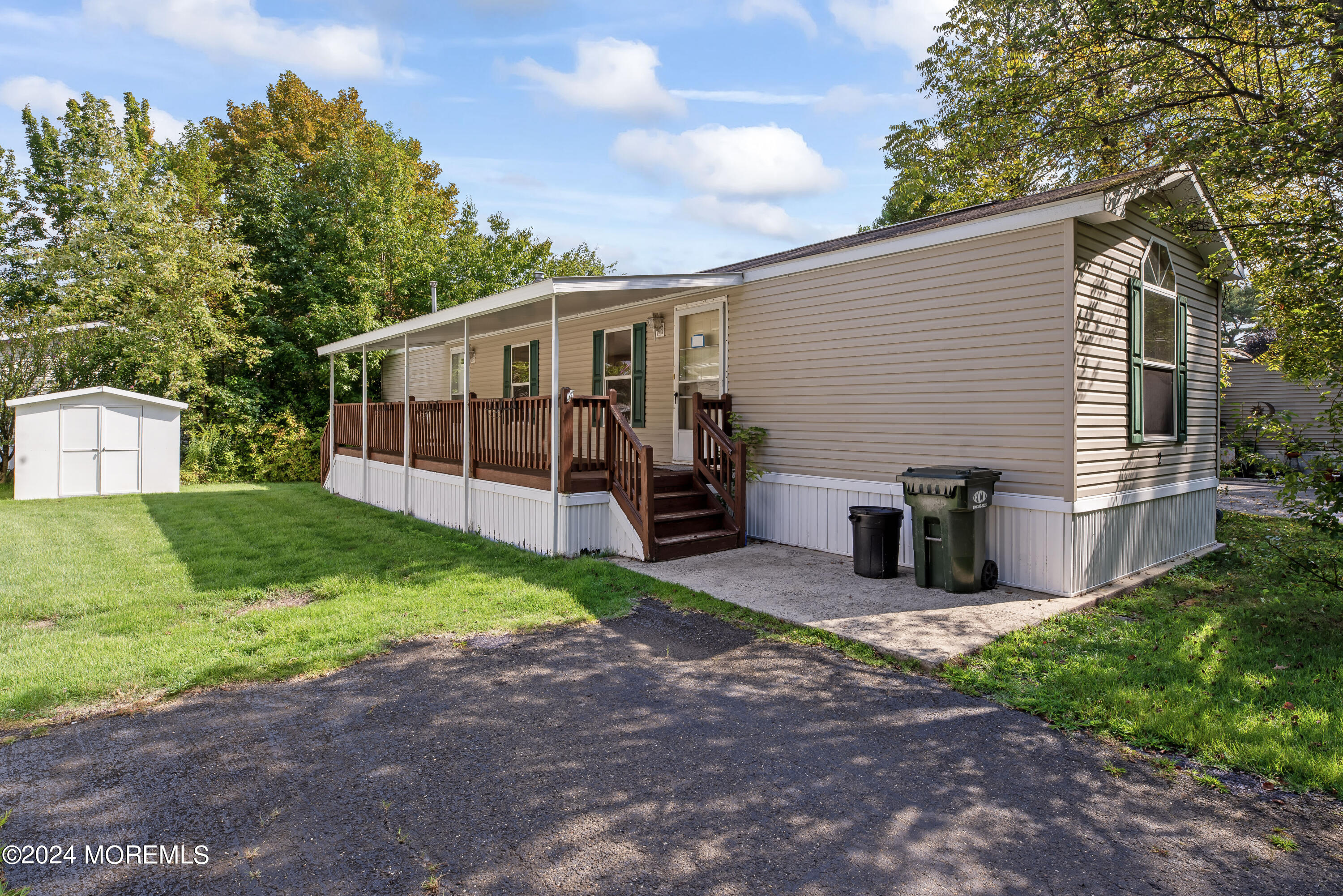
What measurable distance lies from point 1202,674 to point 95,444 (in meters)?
15.8

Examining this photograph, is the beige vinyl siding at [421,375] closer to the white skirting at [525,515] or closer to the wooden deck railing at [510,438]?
the wooden deck railing at [510,438]

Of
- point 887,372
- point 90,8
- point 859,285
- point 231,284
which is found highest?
point 90,8

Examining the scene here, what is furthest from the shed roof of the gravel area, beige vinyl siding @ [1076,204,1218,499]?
beige vinyl siding @ [1076,204,1218,499]

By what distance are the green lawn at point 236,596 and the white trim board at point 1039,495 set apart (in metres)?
2.39

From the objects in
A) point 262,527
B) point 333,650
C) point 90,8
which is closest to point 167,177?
point 90,8

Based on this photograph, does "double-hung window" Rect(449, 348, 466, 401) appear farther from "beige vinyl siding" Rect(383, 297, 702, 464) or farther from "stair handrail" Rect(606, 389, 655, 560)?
"stair handrail" Rect(606, 389, 655, 560)

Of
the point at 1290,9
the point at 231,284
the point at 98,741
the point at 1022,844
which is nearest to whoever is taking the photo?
the point at 1022,844

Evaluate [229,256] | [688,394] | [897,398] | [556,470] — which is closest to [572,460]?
[556,470]

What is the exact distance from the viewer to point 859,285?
7.10 meters

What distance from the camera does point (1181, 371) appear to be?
7371mm

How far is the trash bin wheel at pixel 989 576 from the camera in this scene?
593 cm

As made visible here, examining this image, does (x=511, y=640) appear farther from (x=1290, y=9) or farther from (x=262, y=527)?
(x=1290, y=9)

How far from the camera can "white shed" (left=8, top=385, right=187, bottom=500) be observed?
463 inches

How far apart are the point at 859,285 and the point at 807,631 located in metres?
3.80
